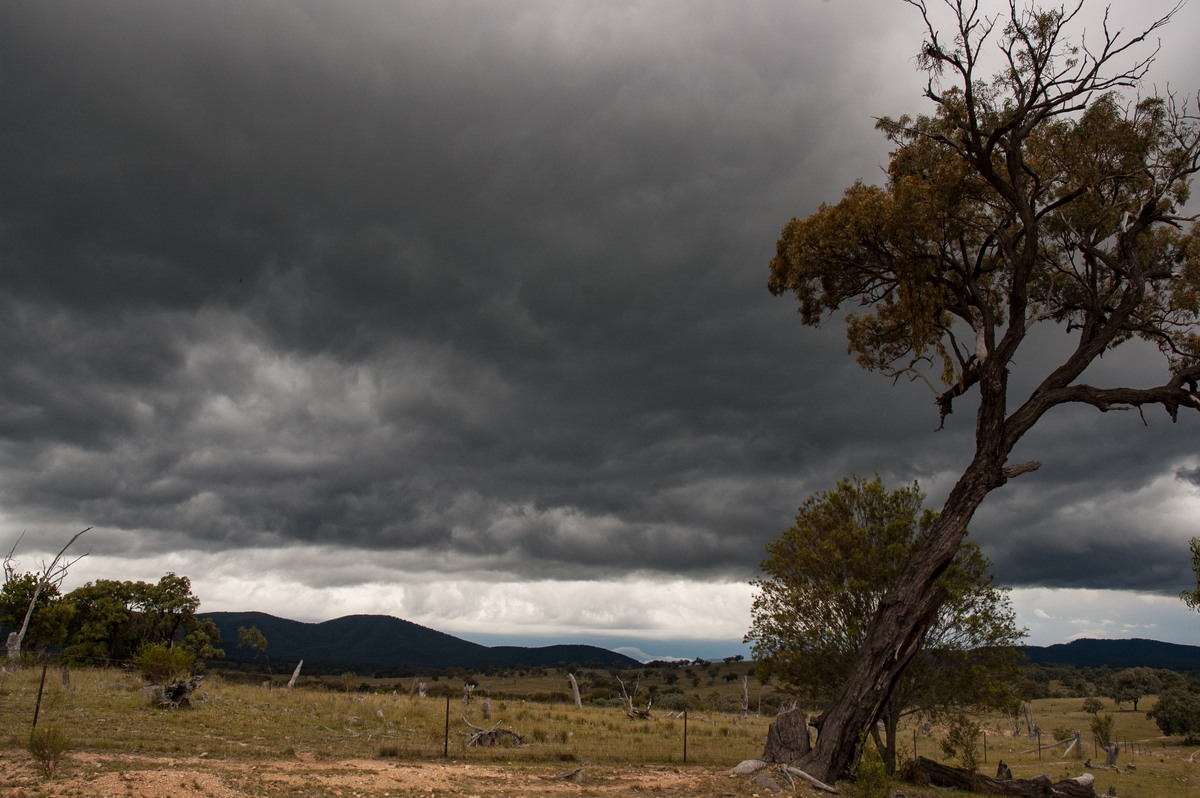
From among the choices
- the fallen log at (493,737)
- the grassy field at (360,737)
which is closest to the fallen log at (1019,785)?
the grassy field at (360,737)

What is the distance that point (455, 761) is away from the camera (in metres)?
19.8

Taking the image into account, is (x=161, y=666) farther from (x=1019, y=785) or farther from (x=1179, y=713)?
(x=1179, y=713)

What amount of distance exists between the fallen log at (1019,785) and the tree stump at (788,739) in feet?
16.0

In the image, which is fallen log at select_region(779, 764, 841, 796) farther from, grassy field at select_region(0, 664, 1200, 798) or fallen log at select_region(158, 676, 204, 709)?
fallen log at select_region(158, 676, 204, 709)

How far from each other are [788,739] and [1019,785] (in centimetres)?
663

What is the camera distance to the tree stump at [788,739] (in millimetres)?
18453

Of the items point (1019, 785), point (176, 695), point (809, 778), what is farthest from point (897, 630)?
point (176, 695)

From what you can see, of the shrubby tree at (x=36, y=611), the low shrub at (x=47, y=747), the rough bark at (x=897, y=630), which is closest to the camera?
the low shrub at (x=47, y=747)

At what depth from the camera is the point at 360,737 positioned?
78.2 ft

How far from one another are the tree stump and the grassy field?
143cm

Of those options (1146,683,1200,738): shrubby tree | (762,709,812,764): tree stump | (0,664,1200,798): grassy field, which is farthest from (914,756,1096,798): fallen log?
(1146,683,1200,738): shrubby tree

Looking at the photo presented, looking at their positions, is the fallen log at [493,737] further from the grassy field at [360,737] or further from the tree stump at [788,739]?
the tree stump at [788,739]

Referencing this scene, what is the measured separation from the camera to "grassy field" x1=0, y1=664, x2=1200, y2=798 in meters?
17.5

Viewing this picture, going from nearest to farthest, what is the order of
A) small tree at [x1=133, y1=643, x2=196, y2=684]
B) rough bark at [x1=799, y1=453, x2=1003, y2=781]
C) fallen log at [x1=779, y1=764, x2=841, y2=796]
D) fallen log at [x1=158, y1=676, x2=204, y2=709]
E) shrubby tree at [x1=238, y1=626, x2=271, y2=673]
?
1. fallen log at [x1=779, y1=764, x2=841, y2=796]
2. rough bark at [x1=799, y1=453, x2=1003, y2=781]
3. fallen log at [x1=158, y1=676, x2=204, y2=709]
4. small tree at [x1=133, y1=643, x2=196, y2=684]
5. shrubby tree at [x1=238, y1=626, x2=271, y2=673]
